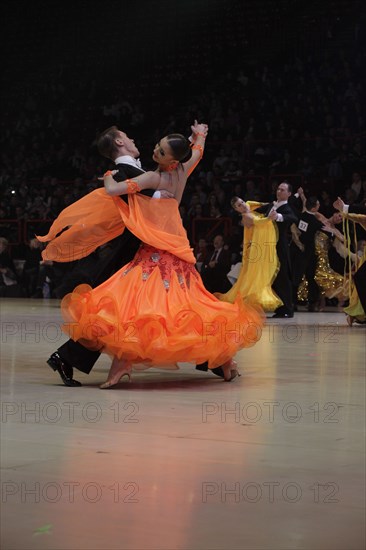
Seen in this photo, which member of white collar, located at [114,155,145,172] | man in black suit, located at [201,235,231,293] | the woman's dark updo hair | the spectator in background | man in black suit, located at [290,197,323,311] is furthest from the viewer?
the spectator in background

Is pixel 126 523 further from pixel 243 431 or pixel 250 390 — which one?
pixel 250 390

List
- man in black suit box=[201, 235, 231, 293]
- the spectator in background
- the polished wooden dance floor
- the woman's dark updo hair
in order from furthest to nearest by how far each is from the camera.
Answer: the spectator in background, man in black suit box=[201, 235, 231, 293], the woman's dark updo hair, the polished wooden dance floor

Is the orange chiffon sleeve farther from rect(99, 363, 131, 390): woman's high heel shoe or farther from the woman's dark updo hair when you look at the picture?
rect(99, 363, 131, 390): woman's high heel shoe

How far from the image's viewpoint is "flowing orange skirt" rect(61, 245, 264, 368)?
4973 millimetres

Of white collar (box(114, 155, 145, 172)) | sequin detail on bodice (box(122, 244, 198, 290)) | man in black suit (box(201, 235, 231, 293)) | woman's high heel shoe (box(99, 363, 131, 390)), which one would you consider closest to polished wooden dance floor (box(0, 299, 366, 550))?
woman's high heel shoe (box(99, 363, 131, 390))

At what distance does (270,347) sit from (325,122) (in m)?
8.55

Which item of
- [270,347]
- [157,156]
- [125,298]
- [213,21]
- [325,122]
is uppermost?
[213,21]

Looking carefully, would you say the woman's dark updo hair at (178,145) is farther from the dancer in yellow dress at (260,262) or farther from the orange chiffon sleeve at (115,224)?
the dancer in yellow dress at (260,262)

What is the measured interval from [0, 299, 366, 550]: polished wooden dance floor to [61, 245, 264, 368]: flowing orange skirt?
215mm

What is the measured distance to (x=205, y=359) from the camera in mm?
5074

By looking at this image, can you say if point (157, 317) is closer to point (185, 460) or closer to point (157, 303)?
point (157, 303)

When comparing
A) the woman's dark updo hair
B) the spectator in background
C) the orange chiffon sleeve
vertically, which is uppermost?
the woman's dark updo hair

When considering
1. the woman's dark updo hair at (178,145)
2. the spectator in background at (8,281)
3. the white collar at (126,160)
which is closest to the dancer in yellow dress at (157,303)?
the woman's dark updo hair at (178,145)

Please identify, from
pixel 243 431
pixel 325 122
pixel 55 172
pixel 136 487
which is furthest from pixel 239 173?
pixel 136 487
